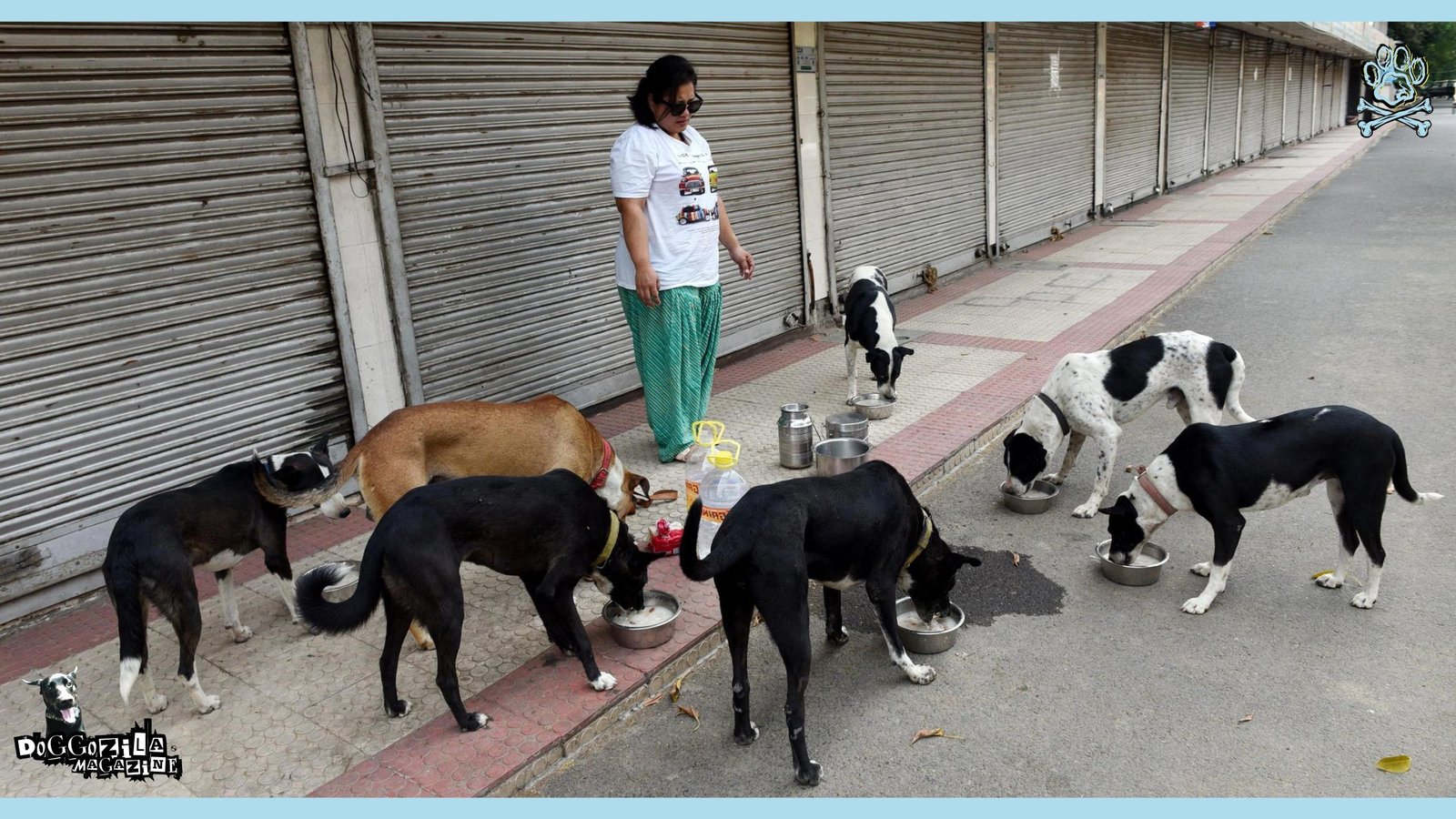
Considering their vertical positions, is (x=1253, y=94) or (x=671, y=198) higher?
(x=1253, y=94)

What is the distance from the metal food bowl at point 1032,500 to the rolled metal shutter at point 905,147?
503 centimetres

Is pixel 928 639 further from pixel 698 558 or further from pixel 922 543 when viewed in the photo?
pixel 698 558

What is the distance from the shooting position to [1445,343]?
922 cm

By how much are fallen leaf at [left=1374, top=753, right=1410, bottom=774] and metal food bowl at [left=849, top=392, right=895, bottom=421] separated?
417cm

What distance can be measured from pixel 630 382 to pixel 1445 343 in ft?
24.6

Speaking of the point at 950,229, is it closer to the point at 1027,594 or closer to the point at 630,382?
the point at 630,382

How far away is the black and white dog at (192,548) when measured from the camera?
3643mm

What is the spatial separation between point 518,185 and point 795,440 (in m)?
2.62

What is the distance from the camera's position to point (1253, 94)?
3184 cm

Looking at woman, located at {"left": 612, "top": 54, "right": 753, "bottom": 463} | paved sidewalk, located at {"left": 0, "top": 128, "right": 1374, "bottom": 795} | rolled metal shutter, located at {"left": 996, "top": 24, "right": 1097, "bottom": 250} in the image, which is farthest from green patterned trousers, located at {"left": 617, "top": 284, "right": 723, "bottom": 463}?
rolled metal shutter, located at {"left": 996, "top": 24, "right": 1097, "bottom": 250}

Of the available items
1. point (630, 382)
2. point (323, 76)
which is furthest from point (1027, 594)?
point (323, 76)

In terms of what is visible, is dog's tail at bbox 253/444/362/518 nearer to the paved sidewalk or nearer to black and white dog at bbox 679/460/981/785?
the paved sidewalk

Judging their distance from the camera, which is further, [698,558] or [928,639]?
[928,639]

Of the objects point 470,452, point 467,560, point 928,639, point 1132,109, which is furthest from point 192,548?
point 1132,109
